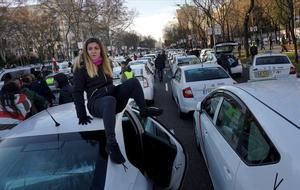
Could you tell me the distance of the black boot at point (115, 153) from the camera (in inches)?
129

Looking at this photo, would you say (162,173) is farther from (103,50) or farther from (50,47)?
(50,47)

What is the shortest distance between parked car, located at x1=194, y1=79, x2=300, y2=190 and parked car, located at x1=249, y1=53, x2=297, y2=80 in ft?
39.1

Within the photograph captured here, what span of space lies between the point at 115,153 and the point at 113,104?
56 centimetres

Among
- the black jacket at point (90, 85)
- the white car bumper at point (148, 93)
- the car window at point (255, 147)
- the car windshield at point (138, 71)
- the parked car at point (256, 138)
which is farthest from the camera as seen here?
the car windshield at point (138, 71)

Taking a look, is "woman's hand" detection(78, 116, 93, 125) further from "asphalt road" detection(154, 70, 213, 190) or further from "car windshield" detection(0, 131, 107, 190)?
"asphalt road" detection(154, 70, 213, 190)

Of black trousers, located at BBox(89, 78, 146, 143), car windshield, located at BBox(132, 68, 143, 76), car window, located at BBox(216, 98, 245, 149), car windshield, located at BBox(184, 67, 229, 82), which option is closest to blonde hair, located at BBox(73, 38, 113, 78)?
black trousers, located at BBox(89, 78, 146, 143)

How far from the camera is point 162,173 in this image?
4000 mm

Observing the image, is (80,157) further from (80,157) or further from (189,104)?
(189,104)

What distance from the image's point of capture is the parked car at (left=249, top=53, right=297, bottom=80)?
1625 centimetres

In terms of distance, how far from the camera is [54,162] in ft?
11.2

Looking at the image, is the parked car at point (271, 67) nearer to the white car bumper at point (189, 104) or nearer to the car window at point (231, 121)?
the white car bumper at point (189, 104)

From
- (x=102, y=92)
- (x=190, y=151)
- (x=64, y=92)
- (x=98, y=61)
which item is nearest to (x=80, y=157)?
(x=102, y=92)

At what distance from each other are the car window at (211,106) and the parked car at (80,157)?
153 cm

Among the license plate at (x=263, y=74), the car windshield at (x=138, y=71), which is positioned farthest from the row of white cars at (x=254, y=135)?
the license plate at (x=263, y=74)
